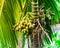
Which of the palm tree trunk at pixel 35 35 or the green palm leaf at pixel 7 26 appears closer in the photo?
the palm tree trunk at pixel 35 35

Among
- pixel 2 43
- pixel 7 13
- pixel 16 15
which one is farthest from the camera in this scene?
pixel 16 15

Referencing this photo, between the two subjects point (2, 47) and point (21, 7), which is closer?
point (2, 47)

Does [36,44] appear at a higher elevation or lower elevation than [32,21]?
lower

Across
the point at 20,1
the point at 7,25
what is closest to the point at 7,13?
the point at 7,25

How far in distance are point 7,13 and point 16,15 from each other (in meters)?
0.16

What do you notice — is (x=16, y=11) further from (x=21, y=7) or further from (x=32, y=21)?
(x=32, y=21)

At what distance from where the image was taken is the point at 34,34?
116 centimetres

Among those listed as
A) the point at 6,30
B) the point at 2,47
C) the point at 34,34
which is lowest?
the point at 2,47

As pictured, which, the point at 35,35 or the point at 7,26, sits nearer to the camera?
the point at 35,35

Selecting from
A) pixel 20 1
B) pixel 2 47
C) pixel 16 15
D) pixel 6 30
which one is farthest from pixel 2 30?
pixel 20 1

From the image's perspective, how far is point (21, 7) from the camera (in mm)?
1848

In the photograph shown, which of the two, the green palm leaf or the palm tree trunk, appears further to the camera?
the green palm leaf

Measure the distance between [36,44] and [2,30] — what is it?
1.65 ft

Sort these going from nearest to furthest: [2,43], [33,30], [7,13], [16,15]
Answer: [33,30]
[2,43]
[7,13]
[16,15]
